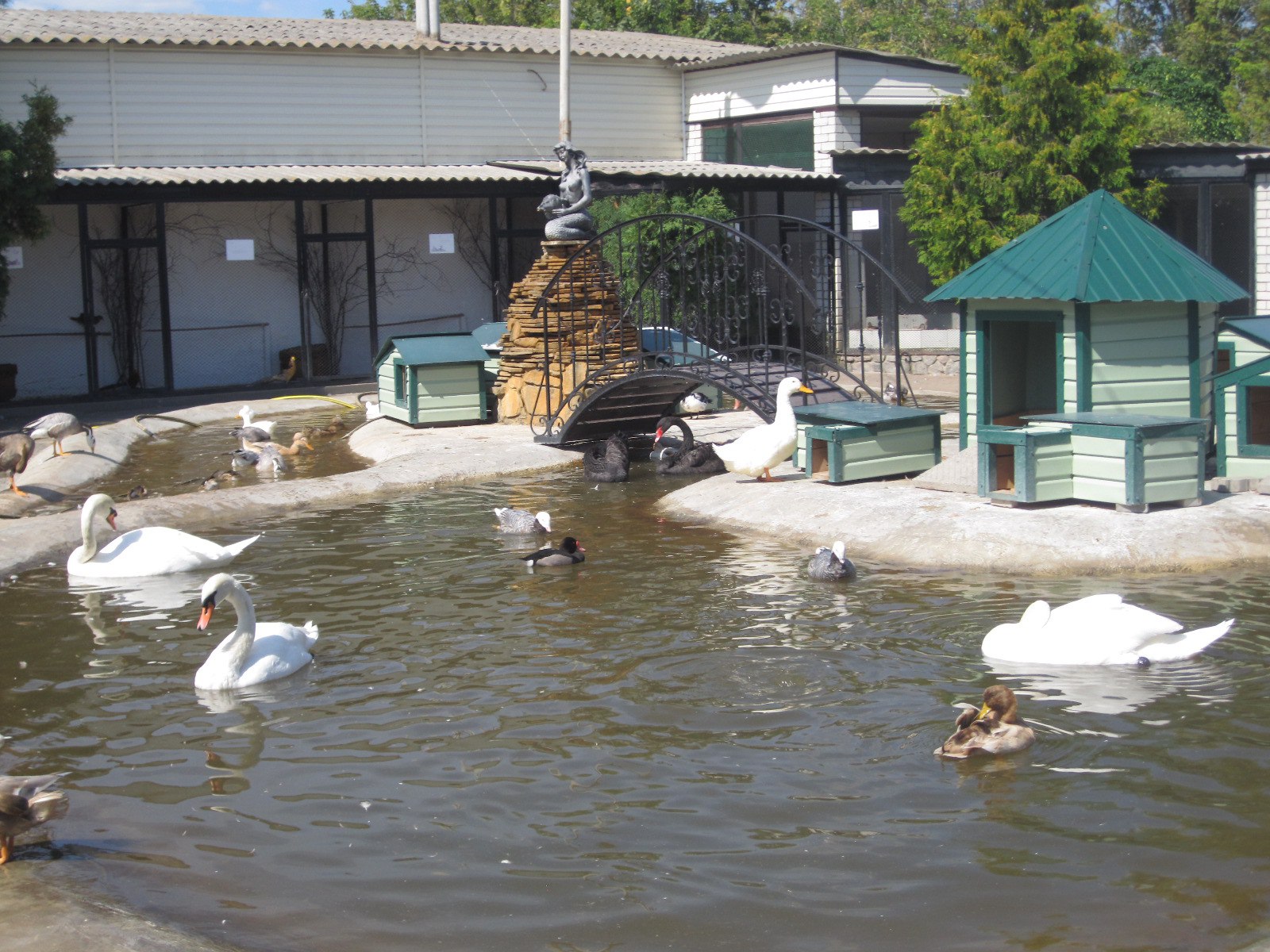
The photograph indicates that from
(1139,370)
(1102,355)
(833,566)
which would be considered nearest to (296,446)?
(833,566)

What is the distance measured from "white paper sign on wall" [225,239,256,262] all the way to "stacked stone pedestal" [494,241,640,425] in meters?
7.44

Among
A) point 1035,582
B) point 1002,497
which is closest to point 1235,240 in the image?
point 1002,497

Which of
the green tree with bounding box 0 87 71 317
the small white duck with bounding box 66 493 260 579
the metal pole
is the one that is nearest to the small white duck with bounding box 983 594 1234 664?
the small white duck with bounding box 66 493 260 579

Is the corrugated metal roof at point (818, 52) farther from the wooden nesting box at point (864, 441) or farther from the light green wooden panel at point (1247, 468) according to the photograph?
the light green wooden panel at point (1247, 468)

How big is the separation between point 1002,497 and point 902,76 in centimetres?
1810

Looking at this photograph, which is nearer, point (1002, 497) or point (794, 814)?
point (794, 814)

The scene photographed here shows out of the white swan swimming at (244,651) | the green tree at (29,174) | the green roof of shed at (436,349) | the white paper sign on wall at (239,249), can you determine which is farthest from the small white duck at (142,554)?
the white paper sign on wall at (239,249)

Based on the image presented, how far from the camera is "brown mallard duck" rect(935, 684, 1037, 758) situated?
685 centimetres

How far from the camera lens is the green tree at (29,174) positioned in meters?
19.7

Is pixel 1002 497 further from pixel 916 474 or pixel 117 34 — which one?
pixel 117 34

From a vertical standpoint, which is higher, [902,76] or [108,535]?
[902,76]

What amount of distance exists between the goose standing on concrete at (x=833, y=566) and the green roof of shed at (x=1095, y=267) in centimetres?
335

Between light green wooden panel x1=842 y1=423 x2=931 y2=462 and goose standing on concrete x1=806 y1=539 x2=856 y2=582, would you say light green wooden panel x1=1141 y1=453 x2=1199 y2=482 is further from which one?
light green wooden panel x1=842 y1=423 x2=931 y2=462

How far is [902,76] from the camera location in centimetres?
2797
